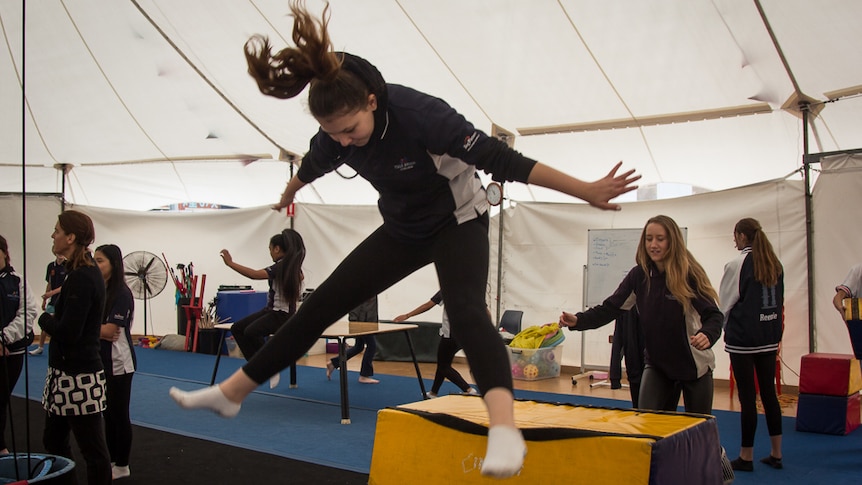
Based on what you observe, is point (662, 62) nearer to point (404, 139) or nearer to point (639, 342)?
point (639, 342)

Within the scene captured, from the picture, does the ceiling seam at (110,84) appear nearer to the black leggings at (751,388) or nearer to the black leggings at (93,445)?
the black leggings at (93,445)

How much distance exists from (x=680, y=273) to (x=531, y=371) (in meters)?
4.39

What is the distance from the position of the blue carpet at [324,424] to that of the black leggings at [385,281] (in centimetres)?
218

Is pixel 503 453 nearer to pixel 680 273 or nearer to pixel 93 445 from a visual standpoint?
pixel 680 273

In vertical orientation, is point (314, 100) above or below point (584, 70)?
below

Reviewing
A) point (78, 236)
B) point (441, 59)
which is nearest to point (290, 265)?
point (441, 59)

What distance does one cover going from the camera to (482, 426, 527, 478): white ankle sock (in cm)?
146

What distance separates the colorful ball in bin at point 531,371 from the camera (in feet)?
24.6

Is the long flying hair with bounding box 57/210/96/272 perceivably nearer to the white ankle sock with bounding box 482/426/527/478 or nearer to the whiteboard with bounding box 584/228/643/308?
the white ankle sock with bounding box 482/426/527/478

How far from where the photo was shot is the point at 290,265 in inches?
231

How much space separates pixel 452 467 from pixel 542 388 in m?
4.51

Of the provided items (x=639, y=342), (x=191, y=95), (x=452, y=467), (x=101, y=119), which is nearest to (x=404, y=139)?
(x=452, y=467)

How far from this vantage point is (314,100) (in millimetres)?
1758

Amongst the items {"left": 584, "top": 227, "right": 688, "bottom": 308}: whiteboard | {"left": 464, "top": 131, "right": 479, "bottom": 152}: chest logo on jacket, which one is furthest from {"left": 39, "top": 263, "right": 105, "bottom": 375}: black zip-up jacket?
{"left": 584, "top": 227, "right": 688, "bottom": 308}: whiteboard
